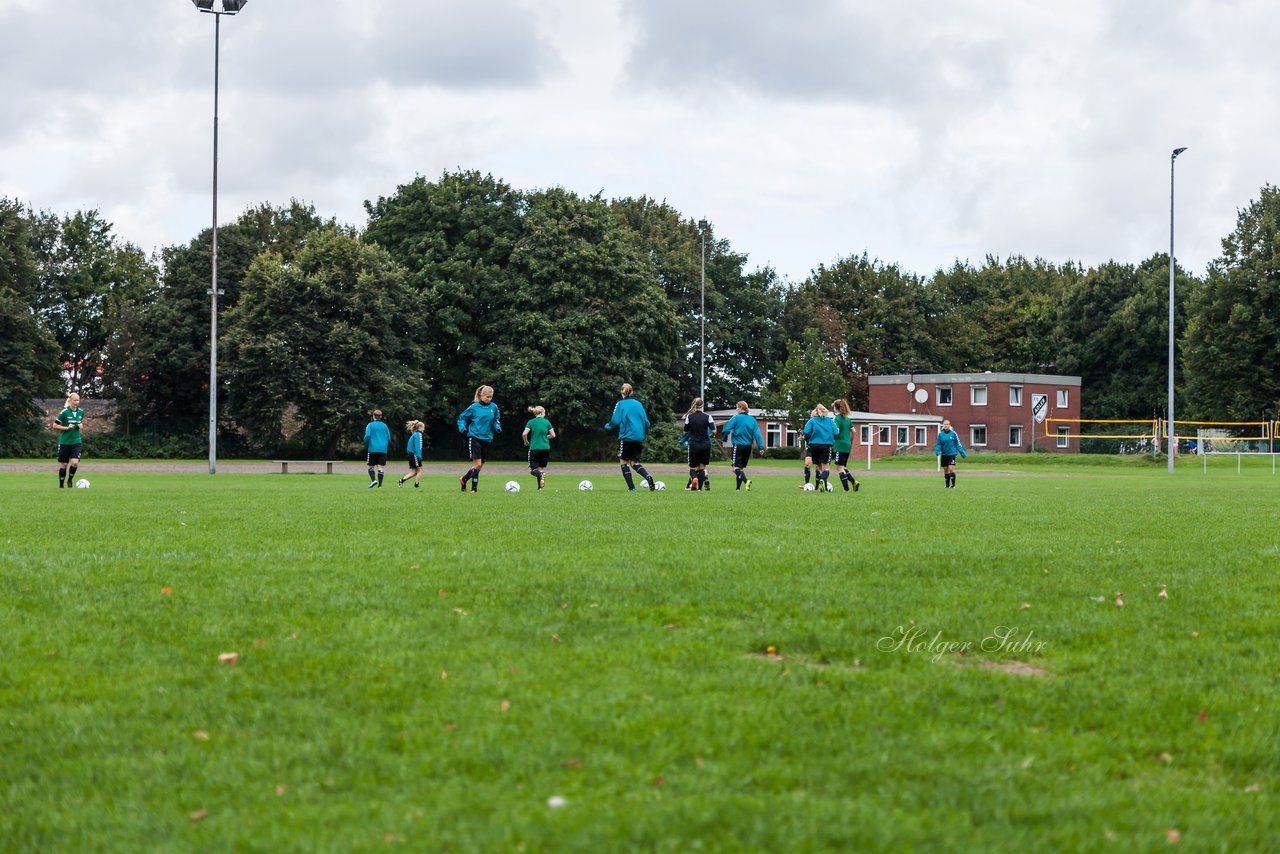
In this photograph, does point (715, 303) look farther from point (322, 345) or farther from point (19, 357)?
point (19, 357)

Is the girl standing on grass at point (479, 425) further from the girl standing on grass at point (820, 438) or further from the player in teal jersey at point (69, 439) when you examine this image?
the player in teal jersey at point (69, 439)

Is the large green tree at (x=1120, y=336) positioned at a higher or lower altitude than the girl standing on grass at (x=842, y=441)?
higher

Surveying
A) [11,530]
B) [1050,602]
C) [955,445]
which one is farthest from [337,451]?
[1050,602]

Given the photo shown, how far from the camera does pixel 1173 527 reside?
13898 millimetres

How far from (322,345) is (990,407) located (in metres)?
45.1

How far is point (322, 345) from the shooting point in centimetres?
5422

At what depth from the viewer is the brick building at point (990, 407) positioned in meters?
78.4

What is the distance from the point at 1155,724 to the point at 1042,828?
1.49 metres

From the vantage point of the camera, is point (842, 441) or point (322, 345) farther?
point (322, 345)

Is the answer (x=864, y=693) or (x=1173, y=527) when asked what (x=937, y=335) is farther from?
(x=864, y=693)
